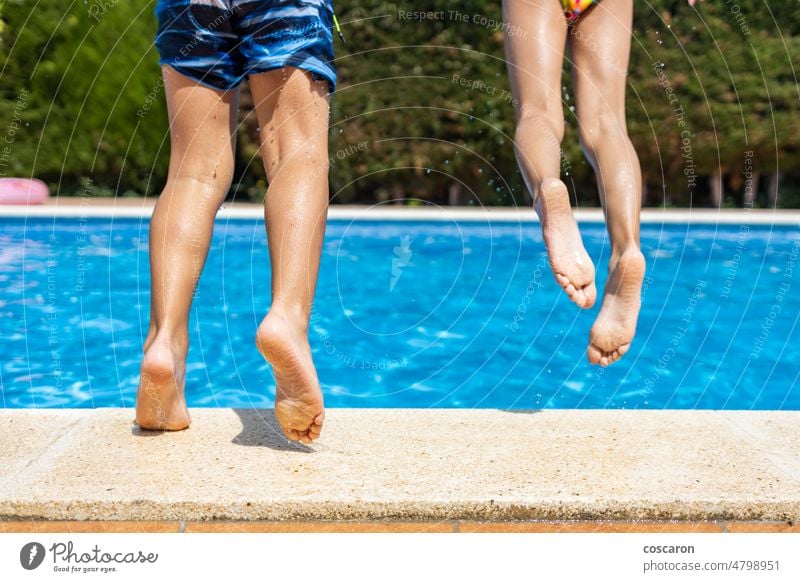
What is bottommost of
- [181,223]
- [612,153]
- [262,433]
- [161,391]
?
[262,433]

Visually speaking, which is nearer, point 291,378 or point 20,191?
point 291,378

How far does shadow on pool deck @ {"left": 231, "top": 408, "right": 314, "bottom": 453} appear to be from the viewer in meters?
2.14

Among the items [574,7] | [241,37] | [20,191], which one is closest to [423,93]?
[20,191]

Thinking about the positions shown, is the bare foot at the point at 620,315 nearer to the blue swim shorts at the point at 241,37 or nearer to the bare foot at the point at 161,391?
the blue swim shorts at the point at 241,37

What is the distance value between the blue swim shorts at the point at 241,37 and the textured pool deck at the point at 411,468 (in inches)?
35.8

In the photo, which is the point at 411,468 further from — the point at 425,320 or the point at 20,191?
the point at 20,191

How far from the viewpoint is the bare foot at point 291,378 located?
6.37 feet

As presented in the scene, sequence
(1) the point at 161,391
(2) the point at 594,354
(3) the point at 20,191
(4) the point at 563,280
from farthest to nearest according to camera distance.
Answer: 1. (3) the point at 20,191
2. (2) the point at 594,354
3. (4) the point at 563,280
4. (1) the point at 161,391

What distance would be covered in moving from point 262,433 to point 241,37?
988mm

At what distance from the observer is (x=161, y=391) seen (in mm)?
2102
